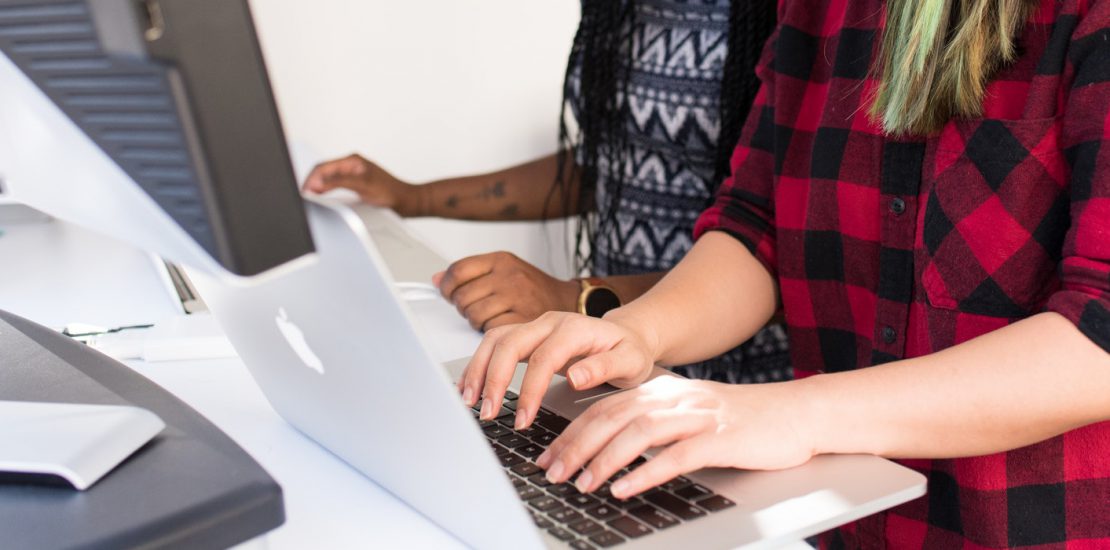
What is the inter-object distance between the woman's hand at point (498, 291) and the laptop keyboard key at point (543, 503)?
40cm

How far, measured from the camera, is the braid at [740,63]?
1205 millimetres

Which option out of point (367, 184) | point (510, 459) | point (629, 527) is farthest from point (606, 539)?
point (367, 184)

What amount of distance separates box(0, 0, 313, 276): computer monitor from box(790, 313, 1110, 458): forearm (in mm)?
367

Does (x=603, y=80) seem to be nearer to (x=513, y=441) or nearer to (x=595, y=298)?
(x=595, y=298)

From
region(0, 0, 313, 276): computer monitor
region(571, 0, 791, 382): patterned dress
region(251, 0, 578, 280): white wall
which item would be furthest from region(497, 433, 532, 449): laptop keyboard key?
region(251, 0, 578, 280): white wall

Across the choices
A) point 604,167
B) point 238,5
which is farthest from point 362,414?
point 604,167

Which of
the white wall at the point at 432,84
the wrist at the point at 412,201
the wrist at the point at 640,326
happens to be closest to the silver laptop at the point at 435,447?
the wrist at the point at 640,326

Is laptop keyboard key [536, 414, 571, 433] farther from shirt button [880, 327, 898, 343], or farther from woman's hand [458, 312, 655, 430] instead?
shirt button [880, 327, 898, 343]

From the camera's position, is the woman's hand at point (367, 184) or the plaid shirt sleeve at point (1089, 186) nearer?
the plaid shirt sleeve at point (1089, 186)

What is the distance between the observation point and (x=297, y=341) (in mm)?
569

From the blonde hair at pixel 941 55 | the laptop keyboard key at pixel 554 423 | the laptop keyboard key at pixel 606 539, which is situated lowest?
the laptop keyboard key at pixel 554 423

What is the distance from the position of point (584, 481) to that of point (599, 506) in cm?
2

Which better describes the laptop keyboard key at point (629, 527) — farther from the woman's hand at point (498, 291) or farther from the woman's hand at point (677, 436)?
the woman's hand at point (498, 291)

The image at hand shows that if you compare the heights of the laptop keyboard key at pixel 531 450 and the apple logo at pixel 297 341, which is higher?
the apple logo at pixel 297 341
